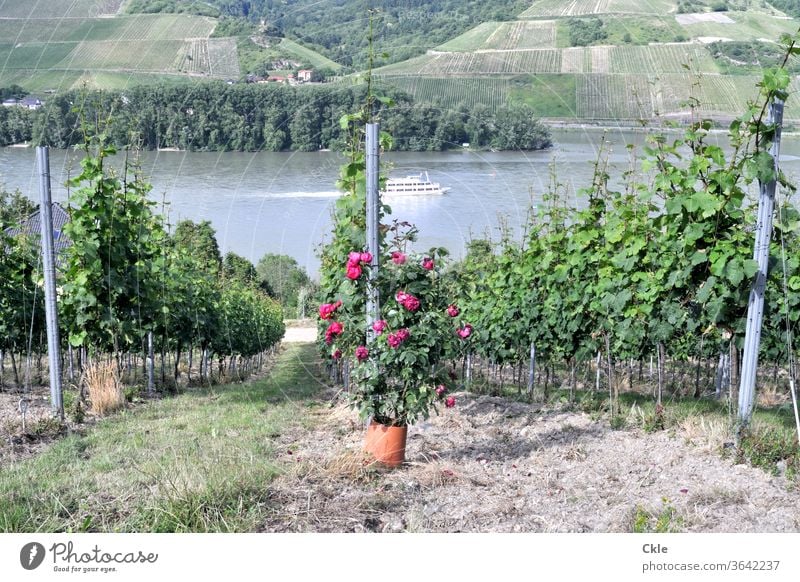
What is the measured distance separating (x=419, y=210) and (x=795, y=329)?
15.3 metres

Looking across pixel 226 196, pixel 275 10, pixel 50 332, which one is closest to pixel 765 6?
pixel 275 10

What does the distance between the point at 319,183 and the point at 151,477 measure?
32.2ft

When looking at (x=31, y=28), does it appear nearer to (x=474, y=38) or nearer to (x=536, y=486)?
(x=536, y=486)

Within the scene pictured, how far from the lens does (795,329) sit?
8492 millimetres

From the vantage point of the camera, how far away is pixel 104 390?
307 inches

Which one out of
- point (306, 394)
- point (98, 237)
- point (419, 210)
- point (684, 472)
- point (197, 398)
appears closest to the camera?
point (684, 472)

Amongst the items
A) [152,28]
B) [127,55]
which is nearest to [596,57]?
[152,28]

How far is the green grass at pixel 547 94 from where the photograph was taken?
26.5m

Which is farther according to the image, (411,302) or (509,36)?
(509,36)

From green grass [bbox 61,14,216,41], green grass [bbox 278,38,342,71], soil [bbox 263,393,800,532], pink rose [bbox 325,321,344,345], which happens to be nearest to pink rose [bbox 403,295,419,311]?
pink rose [bbox 325,321,344,345]

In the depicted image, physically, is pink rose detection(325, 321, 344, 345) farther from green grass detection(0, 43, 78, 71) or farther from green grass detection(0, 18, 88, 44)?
green grass detection(0, 18, 88, 44)

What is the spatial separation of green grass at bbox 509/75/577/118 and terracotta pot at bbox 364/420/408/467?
20170 millimetres

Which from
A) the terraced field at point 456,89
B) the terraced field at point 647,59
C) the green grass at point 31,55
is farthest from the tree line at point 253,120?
the terraced field at point 647,59

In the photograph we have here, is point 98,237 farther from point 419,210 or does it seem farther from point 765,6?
point 765,6
